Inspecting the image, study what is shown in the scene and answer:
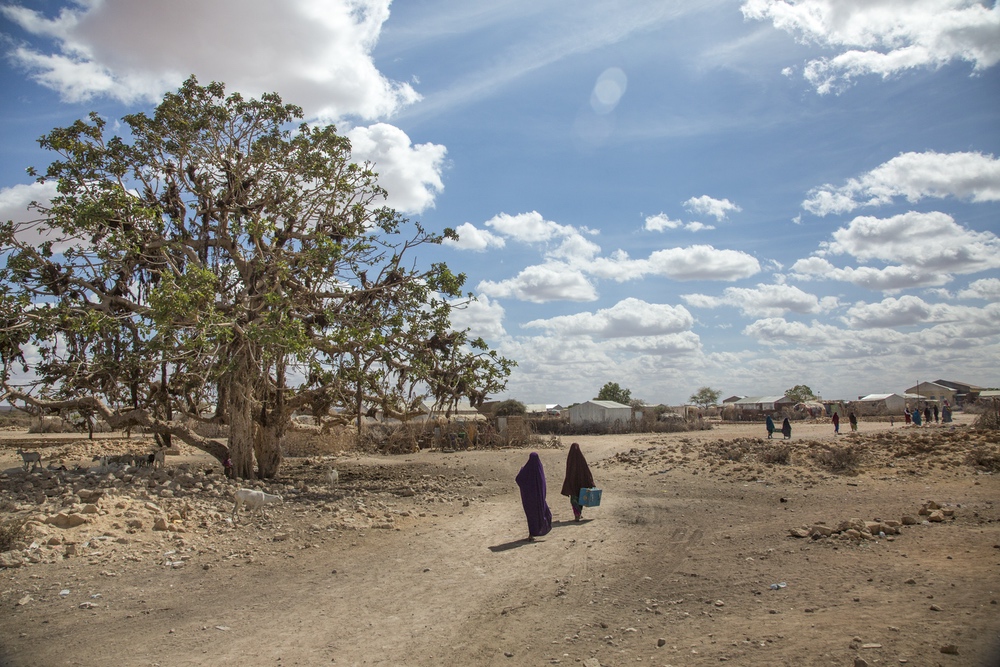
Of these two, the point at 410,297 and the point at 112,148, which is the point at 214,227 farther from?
the point at 410,297

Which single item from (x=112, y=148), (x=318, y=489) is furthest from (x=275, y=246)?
(x=318, y=489)

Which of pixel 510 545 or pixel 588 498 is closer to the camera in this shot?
pixel 510 545

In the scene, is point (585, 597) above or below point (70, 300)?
below

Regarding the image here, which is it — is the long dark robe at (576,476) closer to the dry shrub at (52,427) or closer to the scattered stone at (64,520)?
the scattered stone at (64,520)

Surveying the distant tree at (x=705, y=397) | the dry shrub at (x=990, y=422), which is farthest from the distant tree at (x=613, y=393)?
the dry shrub at (x=990, y=422)

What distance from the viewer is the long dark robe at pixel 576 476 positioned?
11.1m

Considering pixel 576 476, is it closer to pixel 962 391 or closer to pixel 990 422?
pixel 990 422

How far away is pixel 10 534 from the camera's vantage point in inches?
312

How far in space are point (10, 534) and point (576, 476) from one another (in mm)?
8083

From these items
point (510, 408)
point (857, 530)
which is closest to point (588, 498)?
point (857, 530)

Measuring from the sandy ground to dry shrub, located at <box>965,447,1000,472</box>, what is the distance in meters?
1.38

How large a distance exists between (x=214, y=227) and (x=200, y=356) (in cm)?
437

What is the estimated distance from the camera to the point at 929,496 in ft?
38.4

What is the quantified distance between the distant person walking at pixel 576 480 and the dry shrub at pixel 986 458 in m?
9.66
